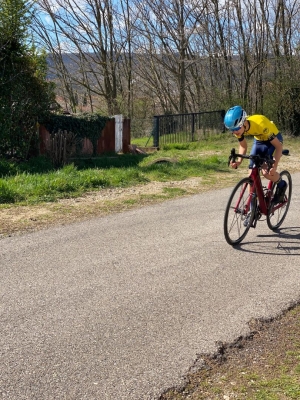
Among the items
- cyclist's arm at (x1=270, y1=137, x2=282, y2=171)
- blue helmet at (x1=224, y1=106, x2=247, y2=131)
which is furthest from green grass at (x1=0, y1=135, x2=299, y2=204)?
cyclist's arm at (x1=270, y1=137, x2=282, y2=171)

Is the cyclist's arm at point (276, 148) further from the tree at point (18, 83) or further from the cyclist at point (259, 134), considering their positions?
the tree at point (18, 83)

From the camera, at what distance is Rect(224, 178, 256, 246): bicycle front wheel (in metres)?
5.55

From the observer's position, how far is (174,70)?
95.5ft

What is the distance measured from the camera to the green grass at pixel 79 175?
8289 mm

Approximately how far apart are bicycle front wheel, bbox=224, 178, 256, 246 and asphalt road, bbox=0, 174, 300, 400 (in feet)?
0.47

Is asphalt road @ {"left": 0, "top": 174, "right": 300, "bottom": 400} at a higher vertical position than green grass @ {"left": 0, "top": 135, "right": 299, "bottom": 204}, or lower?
lower

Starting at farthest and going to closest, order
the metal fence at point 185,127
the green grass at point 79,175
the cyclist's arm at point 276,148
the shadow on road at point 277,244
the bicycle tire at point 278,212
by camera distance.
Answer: the metal fence at point 185,127
the green grass at point 79,175
the bicycle tire at point 278,212
the cyclist's arm at point 276,148
the shadow on road at point 277,244

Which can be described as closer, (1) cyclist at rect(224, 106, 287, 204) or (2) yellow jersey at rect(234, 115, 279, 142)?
(1) cyclist at rect(224, 106, 287, 204)

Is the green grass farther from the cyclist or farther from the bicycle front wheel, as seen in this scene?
the cyclist

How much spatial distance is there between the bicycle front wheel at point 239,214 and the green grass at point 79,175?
3.75 m

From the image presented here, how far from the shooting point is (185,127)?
22.1 metres

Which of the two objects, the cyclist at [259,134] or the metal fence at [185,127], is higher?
the metal fence at [185,127]

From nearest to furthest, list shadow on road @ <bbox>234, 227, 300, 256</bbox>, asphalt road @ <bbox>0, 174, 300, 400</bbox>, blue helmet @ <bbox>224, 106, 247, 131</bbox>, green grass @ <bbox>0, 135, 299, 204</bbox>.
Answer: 1. asphalt road @ <bbox>0, 174, 300, 400</bbox>
2. blue helmet @ <bbox>224, 106, 247, 131</bbox>
3. shadow on road @ <bbox>234, 227, 300, 256</bbox>
4. green grass @ <bbox>0, 135, 299, 204</bbox>

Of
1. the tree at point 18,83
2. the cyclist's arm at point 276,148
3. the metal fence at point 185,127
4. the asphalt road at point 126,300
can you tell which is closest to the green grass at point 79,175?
the tree at point 18,83
